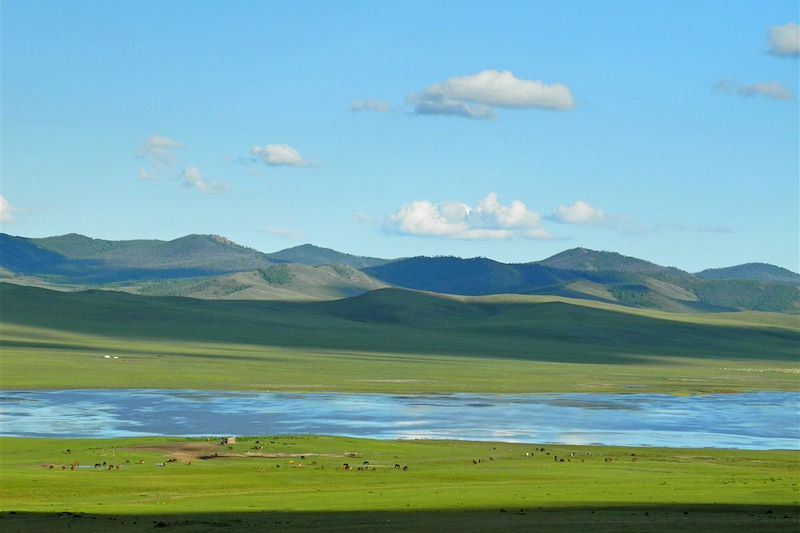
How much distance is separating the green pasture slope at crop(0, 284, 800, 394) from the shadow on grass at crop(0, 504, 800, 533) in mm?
61984

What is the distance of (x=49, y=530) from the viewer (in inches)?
1159

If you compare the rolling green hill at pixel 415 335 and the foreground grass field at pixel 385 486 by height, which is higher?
the rolling green hill at pixel 415 335

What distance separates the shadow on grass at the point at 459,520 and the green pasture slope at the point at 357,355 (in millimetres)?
61984

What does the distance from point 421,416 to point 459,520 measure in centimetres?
4328

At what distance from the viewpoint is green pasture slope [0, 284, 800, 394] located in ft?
340

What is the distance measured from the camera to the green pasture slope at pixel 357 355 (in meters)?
104

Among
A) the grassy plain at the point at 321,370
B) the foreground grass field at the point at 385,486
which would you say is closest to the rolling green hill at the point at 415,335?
the grassy plain at the point at 321,370

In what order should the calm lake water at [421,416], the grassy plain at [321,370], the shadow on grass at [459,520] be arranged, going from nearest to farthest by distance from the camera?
the shadow on grass at [459,520]
the calm lake water at [421,416]
the grassy plain at [321,370]

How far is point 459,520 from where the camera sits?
30719 millimetres

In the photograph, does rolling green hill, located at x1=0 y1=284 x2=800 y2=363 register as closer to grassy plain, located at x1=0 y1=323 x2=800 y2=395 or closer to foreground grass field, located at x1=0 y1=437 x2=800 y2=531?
grassy plain, located at x1=0 y1=323 x2=800 y2=395

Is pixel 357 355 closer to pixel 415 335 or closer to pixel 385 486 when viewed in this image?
pixel 415 335

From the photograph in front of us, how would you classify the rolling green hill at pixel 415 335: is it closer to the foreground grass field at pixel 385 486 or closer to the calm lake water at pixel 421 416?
the calm lake water at pixel 421 416

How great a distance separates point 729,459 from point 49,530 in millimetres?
31179

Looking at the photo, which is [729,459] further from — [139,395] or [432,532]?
[139,395]
